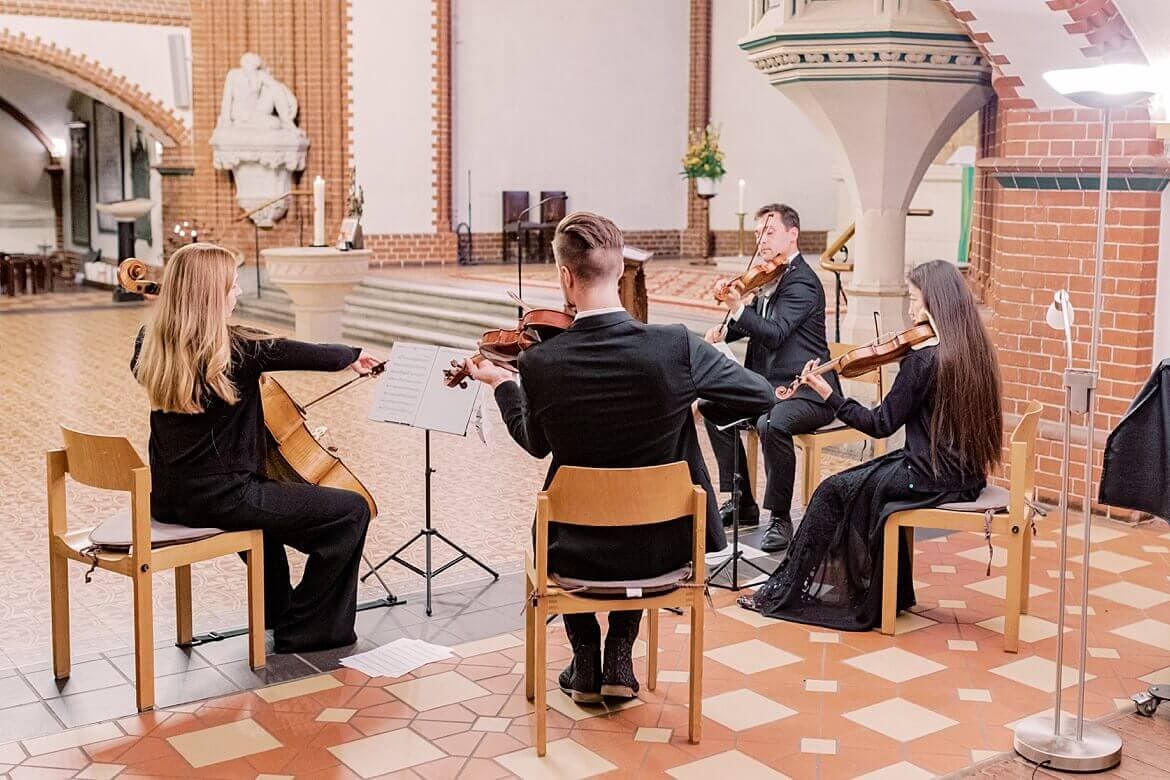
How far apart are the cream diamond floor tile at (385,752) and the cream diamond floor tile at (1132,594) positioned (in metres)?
3.05

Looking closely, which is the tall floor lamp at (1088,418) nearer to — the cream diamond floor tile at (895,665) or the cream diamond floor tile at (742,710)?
the cream diamond floor tile at (895,665)

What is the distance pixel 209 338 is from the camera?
4262 millimetres

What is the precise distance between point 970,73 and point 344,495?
5.24m

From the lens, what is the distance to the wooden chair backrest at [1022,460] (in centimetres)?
471

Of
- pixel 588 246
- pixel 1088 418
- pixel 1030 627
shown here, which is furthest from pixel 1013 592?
pixel 588 246

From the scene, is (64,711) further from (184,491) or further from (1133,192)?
(1133,192)

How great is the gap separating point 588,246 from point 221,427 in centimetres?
150

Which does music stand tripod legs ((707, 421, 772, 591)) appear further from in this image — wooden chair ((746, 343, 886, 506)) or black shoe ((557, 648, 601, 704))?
black shoe ((557, 648, 601, 704))

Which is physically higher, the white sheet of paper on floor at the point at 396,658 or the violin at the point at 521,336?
the violin at the point at 521,336

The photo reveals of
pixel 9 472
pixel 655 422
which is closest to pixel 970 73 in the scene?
pixel 655 422

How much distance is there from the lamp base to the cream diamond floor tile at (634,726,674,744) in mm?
1051

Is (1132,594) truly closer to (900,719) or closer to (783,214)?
(900,719)

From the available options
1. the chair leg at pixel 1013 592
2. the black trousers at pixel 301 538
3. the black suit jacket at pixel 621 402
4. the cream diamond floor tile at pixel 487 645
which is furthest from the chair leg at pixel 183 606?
the chair leg at pixel 1013 592

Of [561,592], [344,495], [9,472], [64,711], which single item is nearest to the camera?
[561,592]
